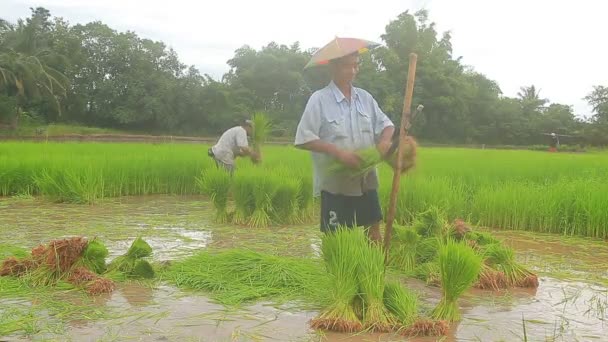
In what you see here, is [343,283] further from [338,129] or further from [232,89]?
[232,89]

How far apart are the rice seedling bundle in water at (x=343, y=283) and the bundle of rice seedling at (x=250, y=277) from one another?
0.14 metres

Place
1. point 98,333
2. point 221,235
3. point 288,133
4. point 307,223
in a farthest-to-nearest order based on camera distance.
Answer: point 288,133 → point 307,223 → point 221,235 → point 98,333

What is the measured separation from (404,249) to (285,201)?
2.43m

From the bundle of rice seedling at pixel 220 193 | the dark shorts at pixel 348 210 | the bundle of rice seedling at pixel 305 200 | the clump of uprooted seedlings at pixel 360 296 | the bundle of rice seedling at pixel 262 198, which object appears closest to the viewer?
the clump of uprooted seedlings at pixel 360 296

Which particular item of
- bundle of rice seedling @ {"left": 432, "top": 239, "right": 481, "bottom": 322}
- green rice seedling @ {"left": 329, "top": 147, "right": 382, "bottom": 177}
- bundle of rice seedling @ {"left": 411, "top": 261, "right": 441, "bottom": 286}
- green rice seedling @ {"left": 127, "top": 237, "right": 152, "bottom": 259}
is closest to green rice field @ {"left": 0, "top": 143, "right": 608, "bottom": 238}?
bundle of rice seedling @ {"left": 411, "top": 261, "right": 441, "bottom": 286}

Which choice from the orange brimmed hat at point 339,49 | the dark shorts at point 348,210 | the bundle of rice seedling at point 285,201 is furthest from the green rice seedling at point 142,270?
the bundle of rice seedling at point 285,201

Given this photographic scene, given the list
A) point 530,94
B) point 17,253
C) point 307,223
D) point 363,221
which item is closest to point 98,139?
point 307,223

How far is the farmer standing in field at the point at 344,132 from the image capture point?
3.33 m

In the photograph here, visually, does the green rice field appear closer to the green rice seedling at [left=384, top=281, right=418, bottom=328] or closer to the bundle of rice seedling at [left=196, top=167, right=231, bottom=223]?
the bundle of rice seedling at [left=196, top=167, right=231, bottom=223]

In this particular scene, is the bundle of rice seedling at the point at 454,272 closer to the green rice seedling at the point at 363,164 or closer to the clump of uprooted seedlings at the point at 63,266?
the green rice seedling at the point at 363,164

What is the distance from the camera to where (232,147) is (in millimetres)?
7848

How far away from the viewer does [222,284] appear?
351 centimetres

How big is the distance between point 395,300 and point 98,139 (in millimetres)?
18525

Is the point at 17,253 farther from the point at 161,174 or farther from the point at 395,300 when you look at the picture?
the point at 161,174
